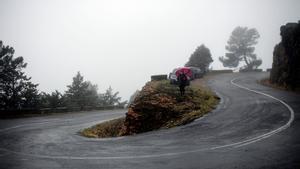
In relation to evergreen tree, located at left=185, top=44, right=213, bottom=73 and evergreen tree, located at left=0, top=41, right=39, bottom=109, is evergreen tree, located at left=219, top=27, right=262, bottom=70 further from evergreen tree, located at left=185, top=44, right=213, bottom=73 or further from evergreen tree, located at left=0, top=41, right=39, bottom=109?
evergreen tree, located at left=0, top=41, right=39, bottom=109

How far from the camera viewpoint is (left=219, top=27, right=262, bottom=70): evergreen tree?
69812mm

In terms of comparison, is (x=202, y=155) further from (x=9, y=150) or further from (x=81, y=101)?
(x=81, y=101)

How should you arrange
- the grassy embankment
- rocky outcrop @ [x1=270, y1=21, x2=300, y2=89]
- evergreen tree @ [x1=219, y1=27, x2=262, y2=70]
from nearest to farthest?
the grassy embankment
rocky outcrop @ [x1=270, y1=21, x2=300, y2=89]
evergreen tree @ [x1=219, y1=27, x2=262, y2=70]

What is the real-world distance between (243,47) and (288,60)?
147 ft

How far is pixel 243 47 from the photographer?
69688 mm

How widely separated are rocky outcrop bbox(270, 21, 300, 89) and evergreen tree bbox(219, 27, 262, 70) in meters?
40.3

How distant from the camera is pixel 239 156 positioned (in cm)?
804

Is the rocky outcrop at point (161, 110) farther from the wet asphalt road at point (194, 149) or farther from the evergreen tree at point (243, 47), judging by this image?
the evergreen tree at point (243, 47)

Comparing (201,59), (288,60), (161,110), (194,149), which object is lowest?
(194,149)

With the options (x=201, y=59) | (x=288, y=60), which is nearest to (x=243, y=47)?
(x=201, y=59)

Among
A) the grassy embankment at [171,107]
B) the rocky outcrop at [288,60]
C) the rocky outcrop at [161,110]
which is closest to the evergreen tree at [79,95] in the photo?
the grassy embankment at [171,107]

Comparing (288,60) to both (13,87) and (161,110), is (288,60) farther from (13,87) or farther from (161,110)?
(13,87)

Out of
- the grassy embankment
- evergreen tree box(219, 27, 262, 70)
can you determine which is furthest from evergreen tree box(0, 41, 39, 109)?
evergreen tree box(219, 27, 262, 70)

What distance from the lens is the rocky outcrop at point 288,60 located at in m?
25.1
